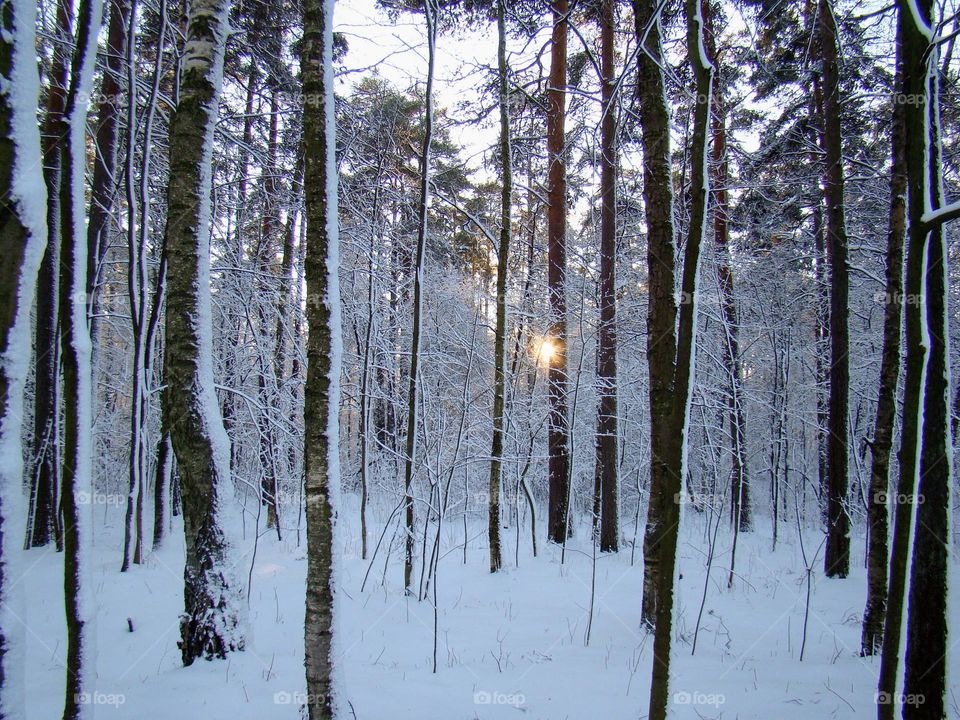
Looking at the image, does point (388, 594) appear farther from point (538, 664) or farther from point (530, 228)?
point (530, 228)

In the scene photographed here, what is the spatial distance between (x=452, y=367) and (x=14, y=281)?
8.98 m

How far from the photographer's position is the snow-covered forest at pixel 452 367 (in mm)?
2543

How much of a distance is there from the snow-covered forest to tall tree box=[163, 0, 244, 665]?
0.07 feet

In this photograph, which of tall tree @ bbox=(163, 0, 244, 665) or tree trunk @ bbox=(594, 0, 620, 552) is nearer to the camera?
tall tree @ bbox=(163, 0, 244, 665)

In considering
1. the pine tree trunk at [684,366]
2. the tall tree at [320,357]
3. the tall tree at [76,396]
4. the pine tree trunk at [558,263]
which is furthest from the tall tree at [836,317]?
the tall tree at [76,396]

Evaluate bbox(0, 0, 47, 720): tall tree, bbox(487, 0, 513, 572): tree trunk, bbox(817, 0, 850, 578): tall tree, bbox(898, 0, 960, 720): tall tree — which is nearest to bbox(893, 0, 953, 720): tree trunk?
bbox(898, 0, 960, 720): tall tree

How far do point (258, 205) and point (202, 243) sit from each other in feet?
15.0

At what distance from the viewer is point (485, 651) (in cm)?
439

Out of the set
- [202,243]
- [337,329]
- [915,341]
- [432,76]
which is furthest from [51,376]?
[915,341]

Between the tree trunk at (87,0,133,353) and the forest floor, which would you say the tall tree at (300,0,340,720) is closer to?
the forest floor

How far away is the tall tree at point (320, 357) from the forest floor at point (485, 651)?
26 centimetres

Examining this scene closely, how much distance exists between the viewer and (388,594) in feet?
20.0

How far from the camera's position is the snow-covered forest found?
2.54m

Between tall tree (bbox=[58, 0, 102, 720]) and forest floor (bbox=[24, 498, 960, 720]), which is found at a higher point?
tall tree (bbox=[58, 0, 102, 720])
